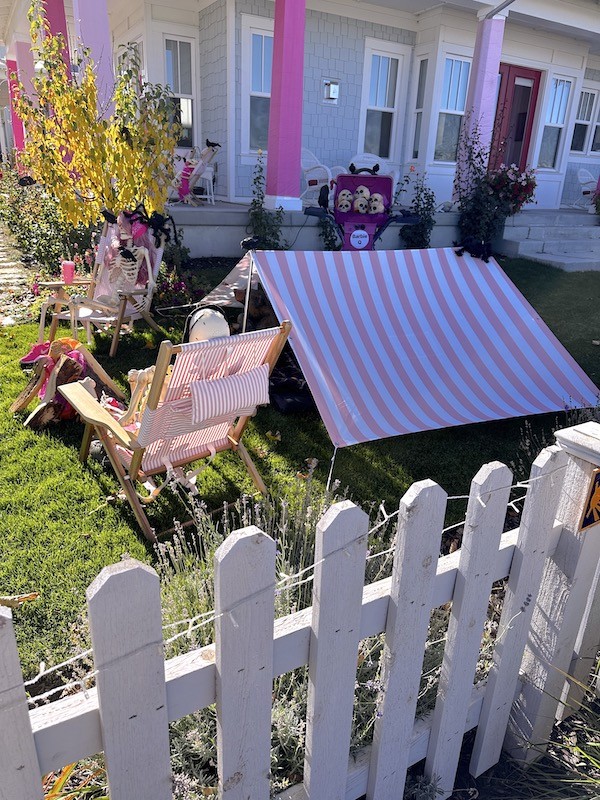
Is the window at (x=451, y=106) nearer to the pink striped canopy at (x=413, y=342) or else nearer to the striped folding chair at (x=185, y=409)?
the pink striped canopy at (x=413, y=342)

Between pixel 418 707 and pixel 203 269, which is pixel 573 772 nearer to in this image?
pixel 418 707

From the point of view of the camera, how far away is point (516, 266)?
29.9ft

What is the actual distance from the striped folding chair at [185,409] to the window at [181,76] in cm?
797

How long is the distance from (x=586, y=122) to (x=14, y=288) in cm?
1243

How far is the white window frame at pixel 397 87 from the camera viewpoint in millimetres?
10109

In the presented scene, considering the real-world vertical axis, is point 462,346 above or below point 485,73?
below

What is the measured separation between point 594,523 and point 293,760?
1.07m

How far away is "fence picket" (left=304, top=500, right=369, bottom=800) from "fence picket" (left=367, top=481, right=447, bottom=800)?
4.2 inches

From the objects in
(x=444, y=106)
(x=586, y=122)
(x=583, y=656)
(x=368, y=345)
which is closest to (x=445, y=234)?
(x=444, y=106)

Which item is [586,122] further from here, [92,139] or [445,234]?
[92,139]

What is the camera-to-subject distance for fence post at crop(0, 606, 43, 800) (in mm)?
949

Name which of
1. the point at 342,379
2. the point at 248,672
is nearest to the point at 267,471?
the point at 342,379

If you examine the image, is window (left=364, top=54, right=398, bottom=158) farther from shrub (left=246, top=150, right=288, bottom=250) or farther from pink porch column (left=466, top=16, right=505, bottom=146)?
shrub (left=246, top=150, right=288, bottom=250)

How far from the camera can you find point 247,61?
914cm
